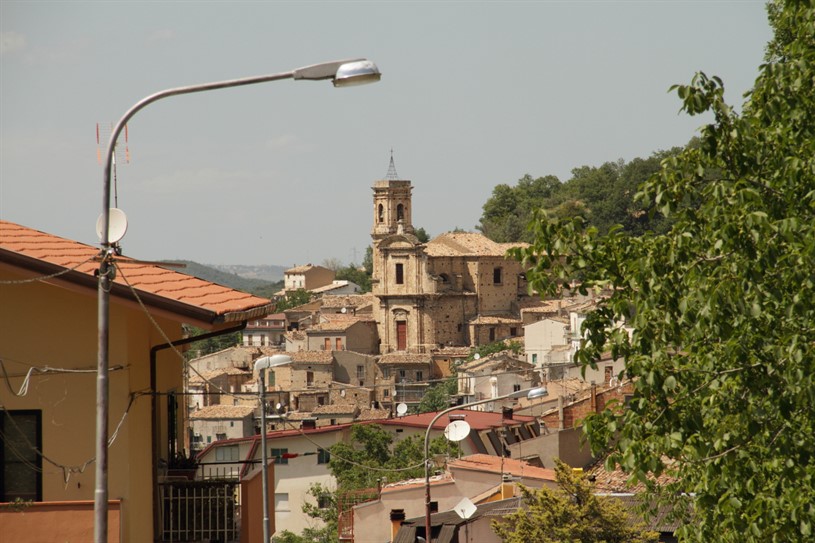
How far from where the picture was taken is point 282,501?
42312 mm

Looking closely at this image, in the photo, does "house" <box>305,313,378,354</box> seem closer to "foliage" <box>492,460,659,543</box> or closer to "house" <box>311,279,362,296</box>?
"house" <box>311,279,362,296</box>

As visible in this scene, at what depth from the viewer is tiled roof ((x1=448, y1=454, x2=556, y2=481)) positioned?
26202 millimetres

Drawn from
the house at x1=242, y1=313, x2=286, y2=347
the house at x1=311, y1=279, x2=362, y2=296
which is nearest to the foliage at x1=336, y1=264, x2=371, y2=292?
the house at x1=311, y1=279, x2=362, y2=296

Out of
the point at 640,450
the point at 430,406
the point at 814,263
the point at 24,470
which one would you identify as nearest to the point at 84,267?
the point at 24,470

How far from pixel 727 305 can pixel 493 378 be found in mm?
56784

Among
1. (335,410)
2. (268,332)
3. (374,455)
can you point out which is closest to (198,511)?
(374,455)

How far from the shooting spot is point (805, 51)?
9.31 metres

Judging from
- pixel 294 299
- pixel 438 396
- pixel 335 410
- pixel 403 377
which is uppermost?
pixel 294 299

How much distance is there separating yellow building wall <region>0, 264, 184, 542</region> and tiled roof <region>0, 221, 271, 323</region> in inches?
4.9

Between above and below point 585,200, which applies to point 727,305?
below

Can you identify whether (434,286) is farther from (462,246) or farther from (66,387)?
(66,387)

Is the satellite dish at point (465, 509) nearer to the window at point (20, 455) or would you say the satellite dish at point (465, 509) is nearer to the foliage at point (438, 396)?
the window at point (20, 455)

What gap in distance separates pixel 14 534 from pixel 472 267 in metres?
95.5

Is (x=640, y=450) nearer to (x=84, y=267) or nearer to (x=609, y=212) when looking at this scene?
(x=84, y=267)
